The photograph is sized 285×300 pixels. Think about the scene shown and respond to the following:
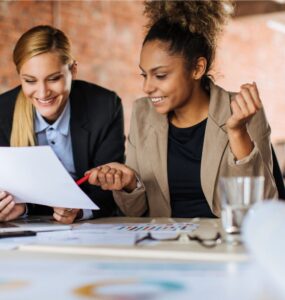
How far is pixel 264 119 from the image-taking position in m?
1.89

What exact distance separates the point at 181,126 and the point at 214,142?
6.9 inches

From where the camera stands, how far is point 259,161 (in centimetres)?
164

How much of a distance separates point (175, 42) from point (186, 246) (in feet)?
3.36

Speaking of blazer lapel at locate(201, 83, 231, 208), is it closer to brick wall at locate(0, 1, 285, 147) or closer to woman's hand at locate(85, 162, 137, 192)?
woman's hand at locate(85, 162, 137, 192)

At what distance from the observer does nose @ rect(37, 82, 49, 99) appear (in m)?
1.92

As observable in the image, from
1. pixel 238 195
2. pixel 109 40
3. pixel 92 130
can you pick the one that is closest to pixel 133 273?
pixel 238 195

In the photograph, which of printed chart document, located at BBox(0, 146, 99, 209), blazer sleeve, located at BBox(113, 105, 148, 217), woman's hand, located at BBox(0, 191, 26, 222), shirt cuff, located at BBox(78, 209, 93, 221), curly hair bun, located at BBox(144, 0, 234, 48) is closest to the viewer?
printed chart document, located at BBox(0, 146, 99, 209)

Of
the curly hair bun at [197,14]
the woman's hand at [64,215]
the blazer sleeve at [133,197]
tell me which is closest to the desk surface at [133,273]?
the woman's hand at [64,215]

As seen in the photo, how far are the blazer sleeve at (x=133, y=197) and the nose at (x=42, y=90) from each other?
12.8 inches

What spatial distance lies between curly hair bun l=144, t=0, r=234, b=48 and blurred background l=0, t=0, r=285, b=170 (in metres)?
1.31

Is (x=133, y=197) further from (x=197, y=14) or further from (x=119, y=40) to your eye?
(x=119, y=40)

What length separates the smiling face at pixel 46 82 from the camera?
191 cm

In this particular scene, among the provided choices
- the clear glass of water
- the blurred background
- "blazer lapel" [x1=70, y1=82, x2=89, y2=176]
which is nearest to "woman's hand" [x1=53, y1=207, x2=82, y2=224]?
"blazer lapel" [x1=70, y1=82, x2=89, y2=176]

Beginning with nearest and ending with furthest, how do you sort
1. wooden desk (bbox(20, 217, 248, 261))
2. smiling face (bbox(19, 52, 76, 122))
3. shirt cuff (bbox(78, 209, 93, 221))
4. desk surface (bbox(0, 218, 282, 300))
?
1. desk surface (bbox(0, 218, 282, 300))
2. wooden desk (bbox(20, 217, 248, 261))
3. shirt cuff (bbox(78, 209, 93, 221))
4. smiling face (bbox(19, 52, 76, 122))
